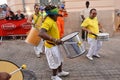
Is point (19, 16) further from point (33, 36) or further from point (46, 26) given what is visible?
point (46, 26)

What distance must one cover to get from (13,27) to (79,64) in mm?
5982

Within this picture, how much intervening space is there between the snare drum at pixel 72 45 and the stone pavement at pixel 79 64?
0.89 metres

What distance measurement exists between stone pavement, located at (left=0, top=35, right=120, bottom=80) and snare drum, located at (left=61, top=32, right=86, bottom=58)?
89 cm

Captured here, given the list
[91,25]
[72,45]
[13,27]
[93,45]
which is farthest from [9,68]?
[13,27]

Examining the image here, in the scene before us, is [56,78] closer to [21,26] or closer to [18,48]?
[18,48]

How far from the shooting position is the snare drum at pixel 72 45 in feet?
17.9

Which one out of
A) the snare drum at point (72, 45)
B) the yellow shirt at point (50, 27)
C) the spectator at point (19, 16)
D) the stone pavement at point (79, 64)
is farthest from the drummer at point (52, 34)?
the spectator at point (19, 16)

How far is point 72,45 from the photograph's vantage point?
557 cm

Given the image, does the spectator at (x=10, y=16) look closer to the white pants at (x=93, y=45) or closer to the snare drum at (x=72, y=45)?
the white pants at (x=93, y=45)

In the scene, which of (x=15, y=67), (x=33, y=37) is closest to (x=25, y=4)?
(x=33, y=37)

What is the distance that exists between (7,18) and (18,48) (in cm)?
291

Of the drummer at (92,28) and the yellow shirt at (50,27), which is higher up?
the yellow shirt at (50,27)

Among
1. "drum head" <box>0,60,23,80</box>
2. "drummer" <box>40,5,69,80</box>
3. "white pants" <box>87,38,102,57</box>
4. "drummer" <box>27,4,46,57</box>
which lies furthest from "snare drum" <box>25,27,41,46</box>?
"drum head" <box>0,60,23,80</box>

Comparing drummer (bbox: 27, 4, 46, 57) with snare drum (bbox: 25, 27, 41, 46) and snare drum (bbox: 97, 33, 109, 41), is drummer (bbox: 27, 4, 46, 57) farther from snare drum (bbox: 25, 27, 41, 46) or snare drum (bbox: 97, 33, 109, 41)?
snare drum (bbox: 97, 33, 109, 41)
